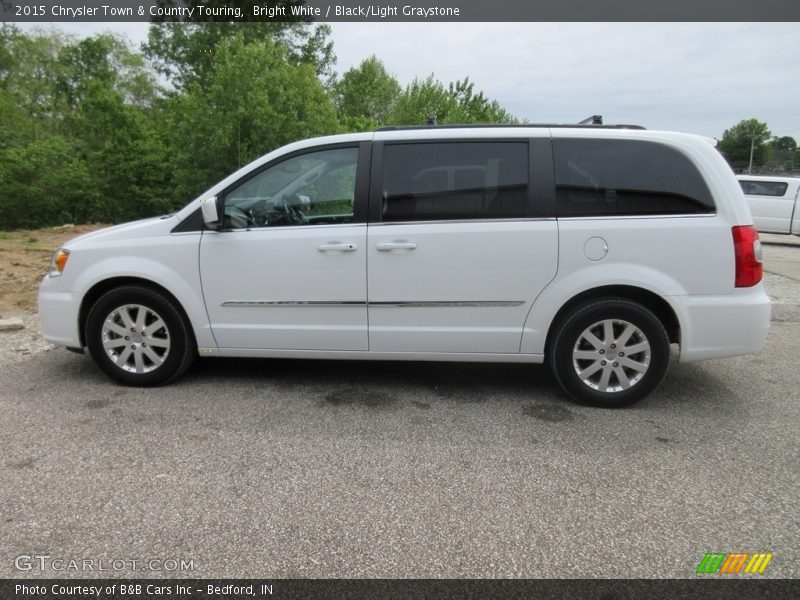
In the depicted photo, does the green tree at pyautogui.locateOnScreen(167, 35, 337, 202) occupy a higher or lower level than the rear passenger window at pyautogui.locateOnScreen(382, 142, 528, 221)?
higher

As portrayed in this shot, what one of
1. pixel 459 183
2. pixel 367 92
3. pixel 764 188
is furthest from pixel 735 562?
pixel 367 92

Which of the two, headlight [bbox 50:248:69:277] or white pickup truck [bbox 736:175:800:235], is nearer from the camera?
headlight [bbox 50:248:69:277]

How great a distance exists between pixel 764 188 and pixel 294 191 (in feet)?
56.0

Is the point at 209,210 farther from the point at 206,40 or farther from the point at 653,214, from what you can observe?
the point at 206,40

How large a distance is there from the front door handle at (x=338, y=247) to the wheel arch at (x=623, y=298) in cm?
150

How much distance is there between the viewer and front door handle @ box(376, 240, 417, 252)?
3.92m

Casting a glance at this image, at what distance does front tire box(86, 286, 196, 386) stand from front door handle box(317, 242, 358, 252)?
1.25 meters

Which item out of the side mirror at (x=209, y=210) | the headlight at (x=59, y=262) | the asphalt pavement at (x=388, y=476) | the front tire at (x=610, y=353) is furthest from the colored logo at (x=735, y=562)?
the headlight at (x=59, y=262)

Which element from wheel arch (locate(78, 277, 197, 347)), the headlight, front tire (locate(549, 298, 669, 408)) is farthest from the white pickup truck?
the headlight

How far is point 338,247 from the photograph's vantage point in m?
3.99

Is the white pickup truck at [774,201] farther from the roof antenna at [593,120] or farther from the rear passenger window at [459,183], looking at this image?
the rear passenger window at [459,183]

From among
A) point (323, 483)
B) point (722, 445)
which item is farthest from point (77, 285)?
point (722, 445)

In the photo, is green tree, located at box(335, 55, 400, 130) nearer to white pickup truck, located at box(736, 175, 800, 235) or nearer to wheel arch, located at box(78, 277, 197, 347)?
white pickup truck, located at box(736, 175, 800, 235)

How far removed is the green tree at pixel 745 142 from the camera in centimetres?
10319
